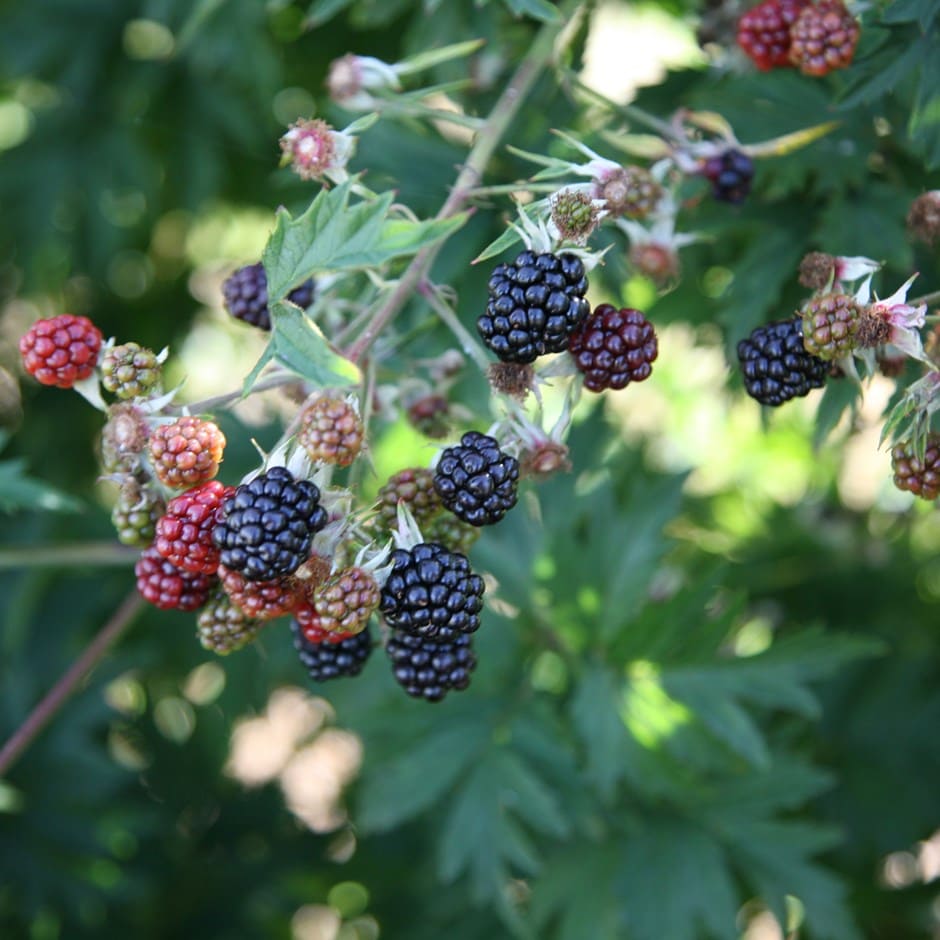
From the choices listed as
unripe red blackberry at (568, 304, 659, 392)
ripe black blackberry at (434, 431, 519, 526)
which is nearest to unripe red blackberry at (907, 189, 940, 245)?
unripe red blackberry at (568, 304, 659, 392)

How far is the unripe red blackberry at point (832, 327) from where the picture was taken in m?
1.65

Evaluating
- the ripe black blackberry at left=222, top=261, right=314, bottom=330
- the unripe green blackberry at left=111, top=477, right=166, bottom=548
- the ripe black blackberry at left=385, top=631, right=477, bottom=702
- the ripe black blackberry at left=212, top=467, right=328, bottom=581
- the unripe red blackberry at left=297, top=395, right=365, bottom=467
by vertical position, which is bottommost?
the ripe black blackberry at left=385, top=631, right=477, bottom=702

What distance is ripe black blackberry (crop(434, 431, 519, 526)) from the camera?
1.60 meters

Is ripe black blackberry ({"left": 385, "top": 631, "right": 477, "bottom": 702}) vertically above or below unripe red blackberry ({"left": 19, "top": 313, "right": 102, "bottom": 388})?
below

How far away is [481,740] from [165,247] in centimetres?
229

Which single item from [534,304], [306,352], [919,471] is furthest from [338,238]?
[919,471]

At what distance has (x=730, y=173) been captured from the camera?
2.10m

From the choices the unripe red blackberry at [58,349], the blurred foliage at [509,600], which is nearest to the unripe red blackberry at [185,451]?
the unripe red blackberry at [58,349]

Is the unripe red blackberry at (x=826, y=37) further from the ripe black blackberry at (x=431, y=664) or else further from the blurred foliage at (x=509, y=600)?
the ripe black blackberry at (x=431, y=664)

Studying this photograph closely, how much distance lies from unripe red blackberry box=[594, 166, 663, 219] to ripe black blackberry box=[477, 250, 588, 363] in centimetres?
14

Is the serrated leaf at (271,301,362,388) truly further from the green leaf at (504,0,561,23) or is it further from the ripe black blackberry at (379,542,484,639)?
the green leaf at (504,0,561,23)

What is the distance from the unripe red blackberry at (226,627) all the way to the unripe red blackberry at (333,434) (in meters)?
0.29

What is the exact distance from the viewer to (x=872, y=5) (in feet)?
6.59

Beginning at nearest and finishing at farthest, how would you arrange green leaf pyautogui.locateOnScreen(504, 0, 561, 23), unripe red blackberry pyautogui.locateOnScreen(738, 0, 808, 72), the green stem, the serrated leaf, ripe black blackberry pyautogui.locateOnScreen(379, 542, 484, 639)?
the serrated leaf < ripe black blackberry pyautogui.locateOnScreen(379, 542, 484, 639) < green leaf pyautogui.locateOnScreen(504, 0, 561, 23) < unripe red blackberry pyautogui.locateOnScreen(738, 0, 808, 72) < the green stem
